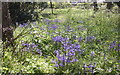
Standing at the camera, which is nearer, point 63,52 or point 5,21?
point 63,52

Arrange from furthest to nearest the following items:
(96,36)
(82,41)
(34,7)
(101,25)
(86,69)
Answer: (34,7), (101,25), (96,36), (82,41), (86,69)

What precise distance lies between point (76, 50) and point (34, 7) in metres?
3.40

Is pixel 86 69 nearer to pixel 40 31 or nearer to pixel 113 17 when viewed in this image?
pixel 40 31

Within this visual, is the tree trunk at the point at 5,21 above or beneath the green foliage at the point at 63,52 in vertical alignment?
above

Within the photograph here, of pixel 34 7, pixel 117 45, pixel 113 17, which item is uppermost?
pixel 34 7

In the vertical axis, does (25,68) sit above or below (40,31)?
below

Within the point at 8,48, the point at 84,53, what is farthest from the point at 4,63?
the point at 84,53

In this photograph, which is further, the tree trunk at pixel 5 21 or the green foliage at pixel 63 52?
the tree trunk at pixel 5 21

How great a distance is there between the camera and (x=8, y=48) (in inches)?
117

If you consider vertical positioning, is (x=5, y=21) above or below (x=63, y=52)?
above

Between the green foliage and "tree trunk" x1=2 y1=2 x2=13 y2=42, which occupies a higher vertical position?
"tree trunk" x1=2 y1=2 x2=13 y2=42

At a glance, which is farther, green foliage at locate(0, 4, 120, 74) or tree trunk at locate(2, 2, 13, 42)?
tree trunk at locate(2, 2, 13, 42)

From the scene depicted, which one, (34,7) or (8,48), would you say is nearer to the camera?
(8,48)

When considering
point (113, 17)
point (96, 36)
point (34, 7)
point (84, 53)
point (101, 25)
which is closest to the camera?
point (84, 53)
